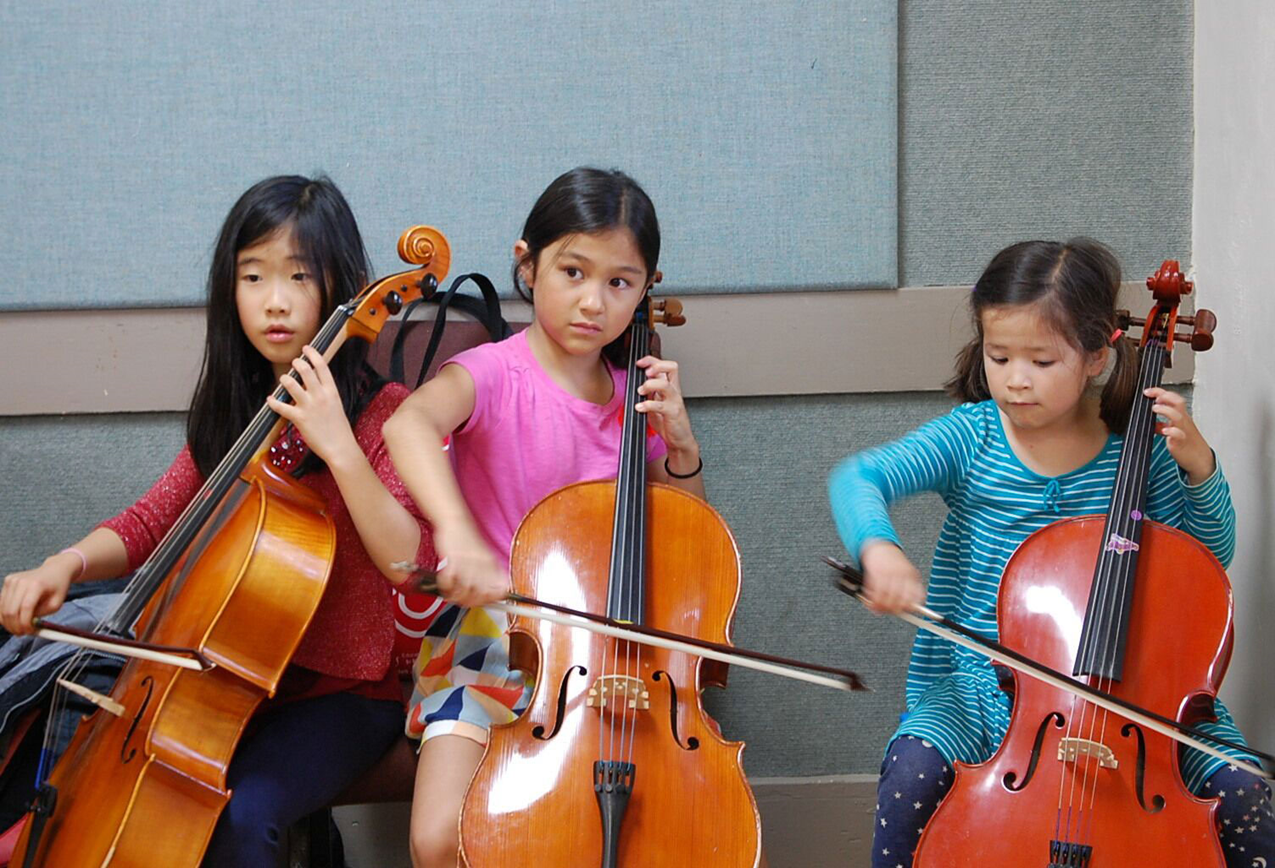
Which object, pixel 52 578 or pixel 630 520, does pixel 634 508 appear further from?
pixel 52 578

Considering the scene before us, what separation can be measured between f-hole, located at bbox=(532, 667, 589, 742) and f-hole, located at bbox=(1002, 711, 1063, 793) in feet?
1.49

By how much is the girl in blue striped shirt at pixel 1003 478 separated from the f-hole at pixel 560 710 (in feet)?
1.13

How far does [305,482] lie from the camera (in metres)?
1.53

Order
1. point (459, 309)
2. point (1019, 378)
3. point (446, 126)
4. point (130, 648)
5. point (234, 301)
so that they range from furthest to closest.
→ point (446, 126) → point (459, 309) → point (234, 301) → point (1019, 378) → point (130, 648)

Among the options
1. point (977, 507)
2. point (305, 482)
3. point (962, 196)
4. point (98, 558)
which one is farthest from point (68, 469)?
point (962, 196)

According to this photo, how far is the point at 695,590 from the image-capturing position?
4.46 feet

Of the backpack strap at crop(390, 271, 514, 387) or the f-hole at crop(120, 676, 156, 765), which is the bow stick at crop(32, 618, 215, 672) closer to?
the f-hole at crop(120, 676, 156, 765)

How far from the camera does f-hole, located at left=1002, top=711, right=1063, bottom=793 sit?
1.22 meters

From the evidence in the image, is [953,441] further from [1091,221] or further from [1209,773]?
[1091,221]

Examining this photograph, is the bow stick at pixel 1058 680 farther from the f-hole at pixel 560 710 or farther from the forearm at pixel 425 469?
the forearm at pixel 425 469

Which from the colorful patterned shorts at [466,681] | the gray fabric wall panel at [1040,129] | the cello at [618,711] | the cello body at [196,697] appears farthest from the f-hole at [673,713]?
the gray fabric wall panel at [1040,129]

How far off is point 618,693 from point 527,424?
1.53 ft

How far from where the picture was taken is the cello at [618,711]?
1185 mm

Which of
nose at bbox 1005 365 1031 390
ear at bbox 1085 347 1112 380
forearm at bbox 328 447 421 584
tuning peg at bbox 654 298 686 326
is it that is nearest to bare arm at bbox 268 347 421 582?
forearm at bbox 328 447 421 584
